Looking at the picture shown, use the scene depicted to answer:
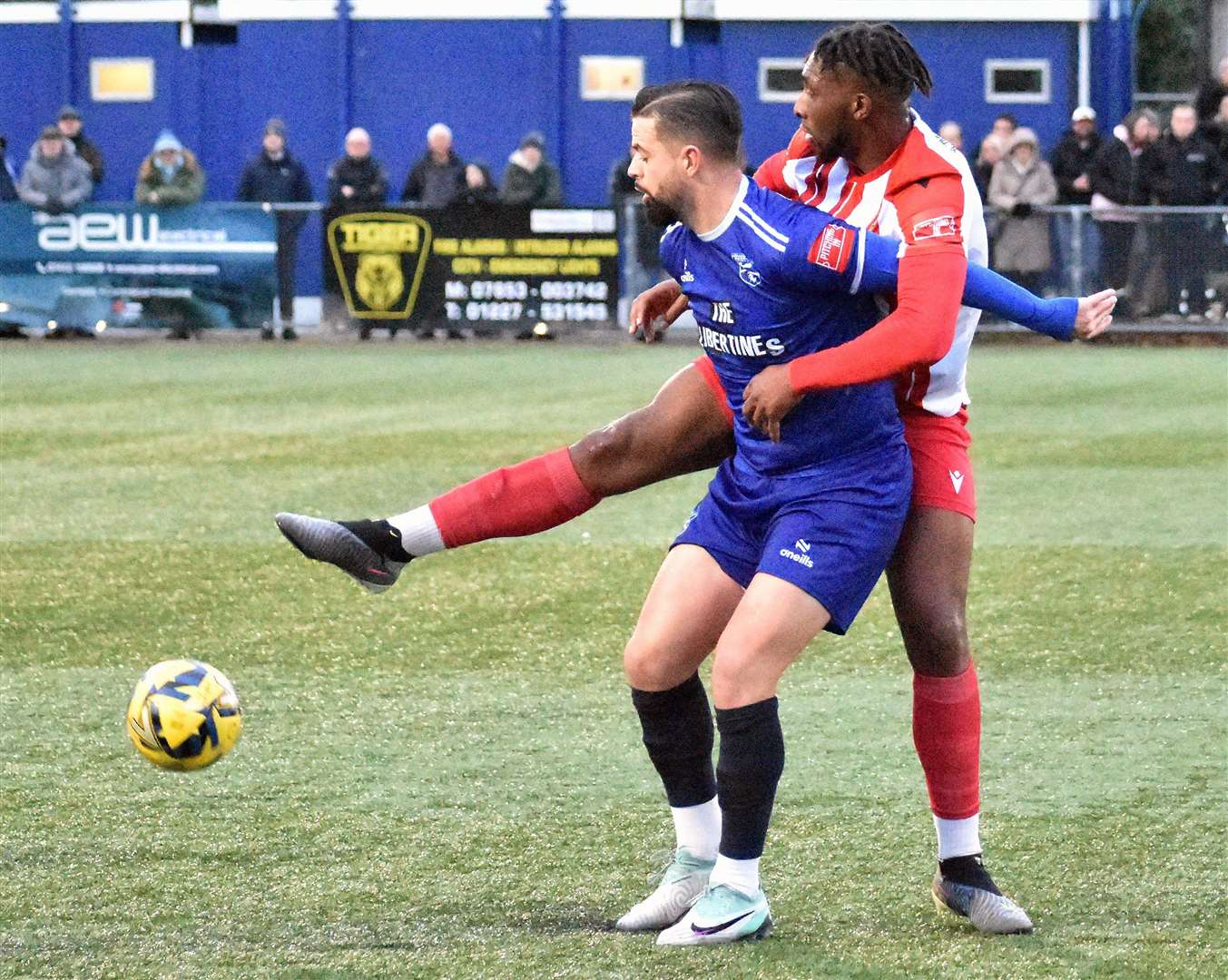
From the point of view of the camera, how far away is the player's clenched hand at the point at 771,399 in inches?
161

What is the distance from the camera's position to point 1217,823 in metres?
5.14

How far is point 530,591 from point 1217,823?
3593 millimetres

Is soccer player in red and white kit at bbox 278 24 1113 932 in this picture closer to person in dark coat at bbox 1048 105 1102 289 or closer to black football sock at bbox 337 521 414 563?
black football sock at bbox 337 521 414 563

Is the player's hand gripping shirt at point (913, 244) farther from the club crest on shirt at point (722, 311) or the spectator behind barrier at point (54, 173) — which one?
the spectator behind barrier at point (54, 173)

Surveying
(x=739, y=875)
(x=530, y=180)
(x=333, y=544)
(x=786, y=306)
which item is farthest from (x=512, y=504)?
(x=530, y=180)

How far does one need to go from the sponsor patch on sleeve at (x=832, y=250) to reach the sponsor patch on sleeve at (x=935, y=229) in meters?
0.15

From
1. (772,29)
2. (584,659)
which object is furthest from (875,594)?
(772,29)

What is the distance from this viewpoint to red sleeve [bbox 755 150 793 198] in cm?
455

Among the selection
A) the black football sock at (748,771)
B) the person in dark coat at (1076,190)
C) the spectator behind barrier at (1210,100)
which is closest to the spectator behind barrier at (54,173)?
the person in dark coat at (1076,190)

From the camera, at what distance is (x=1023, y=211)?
1948cm

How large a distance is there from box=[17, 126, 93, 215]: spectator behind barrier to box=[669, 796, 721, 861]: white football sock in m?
16.9

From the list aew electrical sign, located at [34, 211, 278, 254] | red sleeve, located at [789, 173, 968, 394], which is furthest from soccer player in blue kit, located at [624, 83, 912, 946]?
aew electrical sign, located at [34, 211, 278, 254]

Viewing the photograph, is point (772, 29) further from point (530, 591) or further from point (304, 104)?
point (530, 591)

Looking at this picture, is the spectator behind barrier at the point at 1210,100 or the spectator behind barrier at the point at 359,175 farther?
the spectator behind barrier at the point at 1210,100
